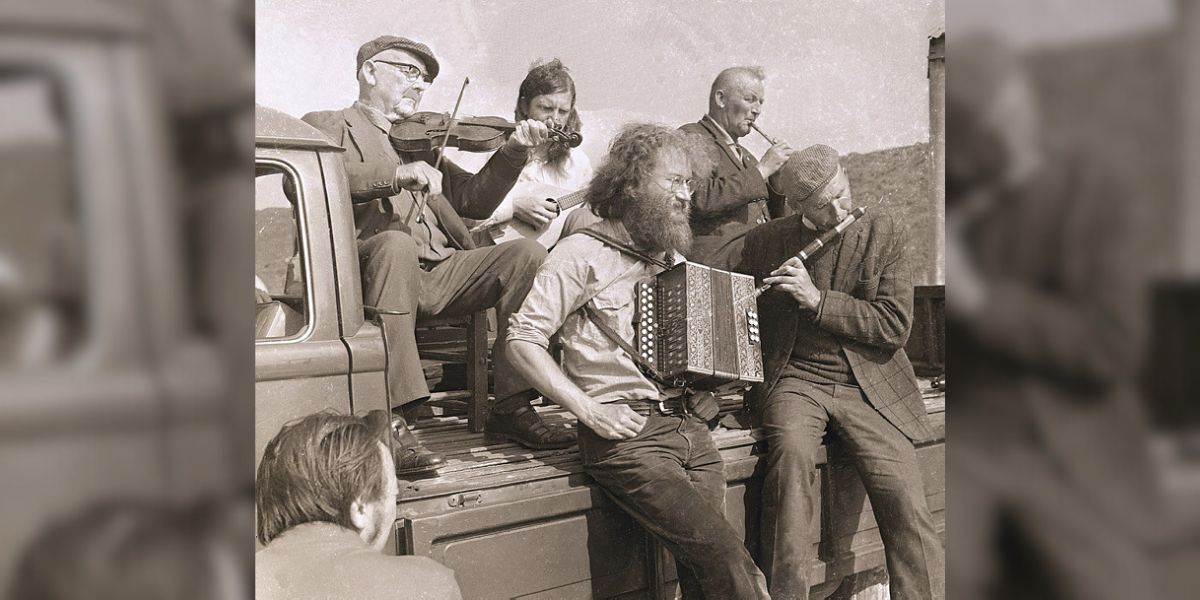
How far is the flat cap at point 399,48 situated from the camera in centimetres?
201

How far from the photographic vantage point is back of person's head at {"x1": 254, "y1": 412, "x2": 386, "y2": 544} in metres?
1.69

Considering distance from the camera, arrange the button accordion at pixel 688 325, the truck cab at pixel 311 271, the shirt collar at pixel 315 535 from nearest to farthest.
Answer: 1. the shirt collar at pixel 315 535
2. the truck cab at pixel 311 271
3. the button accordion at pixel 688 325

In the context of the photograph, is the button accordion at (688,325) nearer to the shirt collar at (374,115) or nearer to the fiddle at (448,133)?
the fiddle at (448,133)

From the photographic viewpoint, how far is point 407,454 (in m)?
2.03

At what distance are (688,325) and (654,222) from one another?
0.27 meters

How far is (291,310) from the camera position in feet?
6.31

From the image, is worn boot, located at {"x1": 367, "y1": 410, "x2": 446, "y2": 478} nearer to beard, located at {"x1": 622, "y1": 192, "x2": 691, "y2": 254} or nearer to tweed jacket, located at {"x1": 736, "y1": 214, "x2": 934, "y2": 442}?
beard, located at {"x1": 622, "y1": 192, "x2": 691, "y2": 254}

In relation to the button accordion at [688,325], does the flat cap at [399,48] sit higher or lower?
higher
